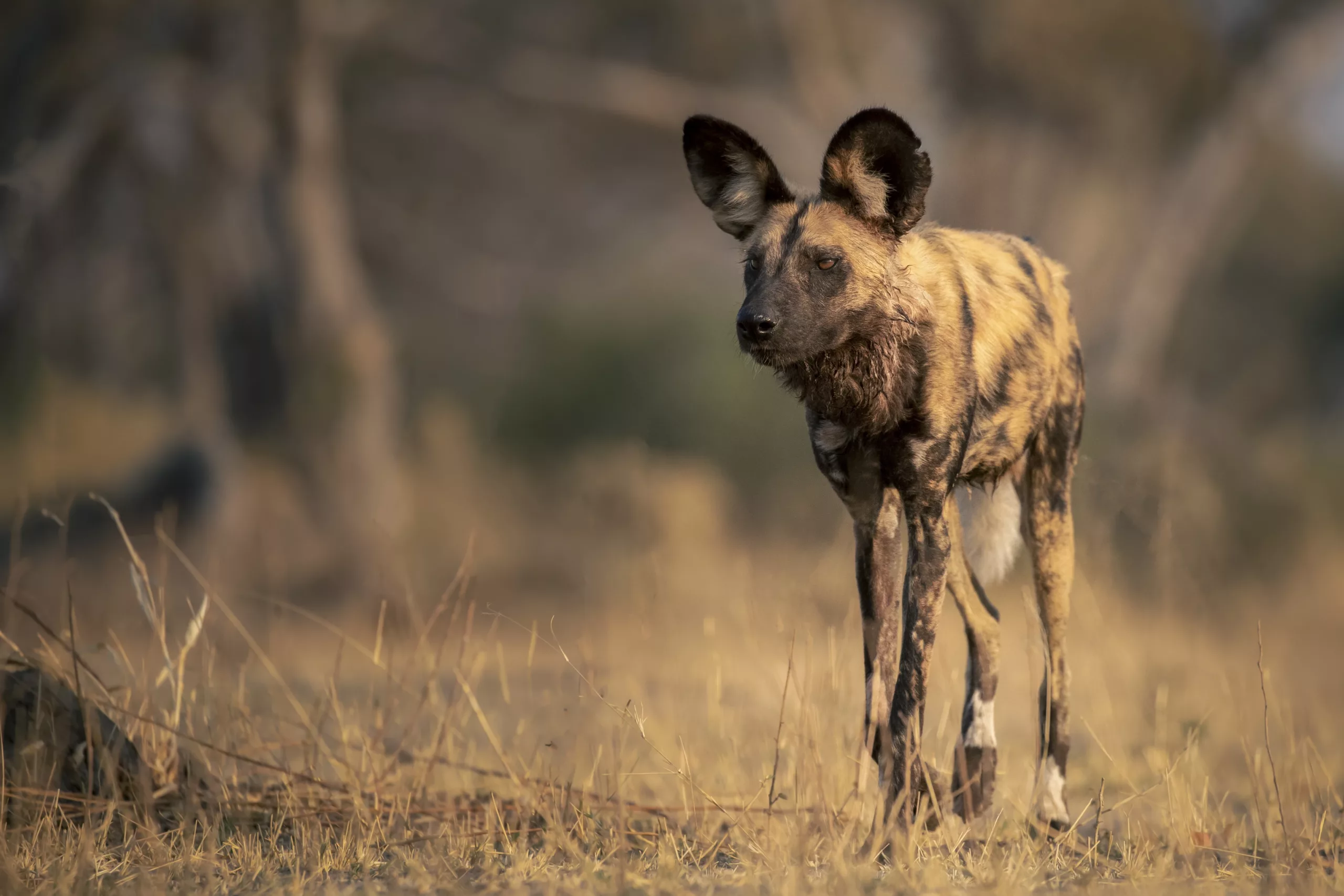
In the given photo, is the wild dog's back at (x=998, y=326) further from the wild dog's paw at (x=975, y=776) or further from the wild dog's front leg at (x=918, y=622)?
the wild dog's paw at (x=975, y=776)

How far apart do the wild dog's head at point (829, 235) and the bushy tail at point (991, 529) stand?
3.25 ft

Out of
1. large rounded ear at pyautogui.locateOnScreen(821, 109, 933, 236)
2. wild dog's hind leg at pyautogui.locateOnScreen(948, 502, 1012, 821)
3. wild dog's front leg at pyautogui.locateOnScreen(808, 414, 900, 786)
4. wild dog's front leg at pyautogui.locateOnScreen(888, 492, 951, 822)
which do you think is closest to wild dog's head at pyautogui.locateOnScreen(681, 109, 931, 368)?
large rounded ear at pyautogui.locateOnScreen(821, 109, 933, 236)

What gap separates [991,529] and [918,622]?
83 centimetres

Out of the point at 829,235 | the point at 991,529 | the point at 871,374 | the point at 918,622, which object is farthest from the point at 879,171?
the point at 991,529

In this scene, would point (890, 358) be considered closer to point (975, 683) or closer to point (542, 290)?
point (975, 683)

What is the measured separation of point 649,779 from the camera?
496 centimetres

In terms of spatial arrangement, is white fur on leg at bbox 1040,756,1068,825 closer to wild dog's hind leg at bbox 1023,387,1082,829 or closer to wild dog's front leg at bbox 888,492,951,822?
wild dog's hind leg at bbox 1023,387,1082,829

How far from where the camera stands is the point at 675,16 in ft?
41.0

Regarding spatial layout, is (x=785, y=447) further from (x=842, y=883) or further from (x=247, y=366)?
(x=842, y=883)

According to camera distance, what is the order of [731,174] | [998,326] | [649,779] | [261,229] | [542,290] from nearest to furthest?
[731,174] < [998,326] < [649,779] < [261,229] < [542,290]

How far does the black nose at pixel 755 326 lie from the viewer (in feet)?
11.1

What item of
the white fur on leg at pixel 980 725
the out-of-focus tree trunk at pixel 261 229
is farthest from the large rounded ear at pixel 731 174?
the out-of-focus tree trunk at pixel 261 229

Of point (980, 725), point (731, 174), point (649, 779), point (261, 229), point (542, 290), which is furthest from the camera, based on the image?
point (542, 290)

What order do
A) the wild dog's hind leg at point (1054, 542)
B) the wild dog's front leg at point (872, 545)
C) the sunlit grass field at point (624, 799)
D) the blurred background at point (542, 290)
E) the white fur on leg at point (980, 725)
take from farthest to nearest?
1. the blurred background at point (542, 290)
2. the wild dog's hind leg at point (1054, 542)
3. the white fur on leg at point (980, 725)
4. the wild dog's front leg at point (872, 545)
5. the sunlit grass field at point (624, 799)
